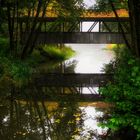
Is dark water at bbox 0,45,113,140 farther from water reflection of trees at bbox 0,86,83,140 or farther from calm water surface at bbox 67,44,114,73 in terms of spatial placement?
calm water surface at bbox 67,44,114,73

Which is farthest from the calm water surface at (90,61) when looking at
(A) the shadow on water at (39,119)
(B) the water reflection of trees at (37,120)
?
(B) the water reflection of trees at (37,120)

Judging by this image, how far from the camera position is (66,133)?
11711 millimetres

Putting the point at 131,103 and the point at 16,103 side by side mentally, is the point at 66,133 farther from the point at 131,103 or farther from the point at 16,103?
the point at 16,103

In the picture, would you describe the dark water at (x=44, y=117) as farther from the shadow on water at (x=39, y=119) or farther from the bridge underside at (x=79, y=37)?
the bridge underside at (x=79, y=37)

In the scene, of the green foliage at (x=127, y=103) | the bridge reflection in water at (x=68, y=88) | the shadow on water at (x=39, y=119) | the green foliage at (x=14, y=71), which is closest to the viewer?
the green foliage at (x=127, y=103)

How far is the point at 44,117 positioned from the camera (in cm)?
1377

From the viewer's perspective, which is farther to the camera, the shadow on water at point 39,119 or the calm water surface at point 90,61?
the calm water surface at point 90,61

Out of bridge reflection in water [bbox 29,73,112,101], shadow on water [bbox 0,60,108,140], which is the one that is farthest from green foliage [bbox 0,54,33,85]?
shadow on water [bbox 0,60,108,140]

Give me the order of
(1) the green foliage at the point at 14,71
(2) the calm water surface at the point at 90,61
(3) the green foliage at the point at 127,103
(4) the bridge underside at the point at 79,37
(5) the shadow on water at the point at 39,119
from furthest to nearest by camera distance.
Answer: (4) the bridge underside at the point at 79,37 < (2) the calm water surface at the point at 90,61 < (1) the green foliage at the point at 14,71 < (5) the shadow on water at the point at 39,119 < (3) the green foliage at the point at 127,103

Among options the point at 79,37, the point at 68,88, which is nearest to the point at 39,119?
the point at 68,88

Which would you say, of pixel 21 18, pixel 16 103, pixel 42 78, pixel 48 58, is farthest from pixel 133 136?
pixel 48 58

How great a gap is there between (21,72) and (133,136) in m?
12.3

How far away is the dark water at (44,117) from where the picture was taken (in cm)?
1160

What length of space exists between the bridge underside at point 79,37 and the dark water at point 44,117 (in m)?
18.2
